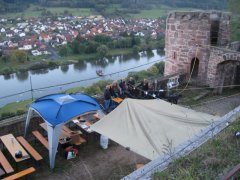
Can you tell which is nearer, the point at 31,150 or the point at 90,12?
the point at 31,150

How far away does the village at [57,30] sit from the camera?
7002 cm

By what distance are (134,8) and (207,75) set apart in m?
115

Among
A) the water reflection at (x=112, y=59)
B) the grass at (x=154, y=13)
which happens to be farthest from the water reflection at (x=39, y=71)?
the grass at (x=154, y=13)

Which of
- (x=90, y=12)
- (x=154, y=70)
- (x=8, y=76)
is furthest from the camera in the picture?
(x=90, y=12)

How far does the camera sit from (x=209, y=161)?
356cm

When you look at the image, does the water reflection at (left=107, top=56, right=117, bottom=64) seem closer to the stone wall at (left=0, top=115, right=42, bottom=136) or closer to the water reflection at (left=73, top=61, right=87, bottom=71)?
the water reflection at (left=73, top=61, right=87, bottom=71)

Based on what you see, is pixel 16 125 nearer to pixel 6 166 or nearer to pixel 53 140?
pixel 53 140

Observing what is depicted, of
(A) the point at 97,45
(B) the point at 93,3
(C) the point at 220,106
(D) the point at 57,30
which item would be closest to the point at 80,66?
(A) the point at 97,45

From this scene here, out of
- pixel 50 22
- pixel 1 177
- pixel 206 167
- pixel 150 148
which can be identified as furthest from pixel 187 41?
pixel 50 22

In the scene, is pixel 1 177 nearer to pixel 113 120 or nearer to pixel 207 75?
pixel 113 120

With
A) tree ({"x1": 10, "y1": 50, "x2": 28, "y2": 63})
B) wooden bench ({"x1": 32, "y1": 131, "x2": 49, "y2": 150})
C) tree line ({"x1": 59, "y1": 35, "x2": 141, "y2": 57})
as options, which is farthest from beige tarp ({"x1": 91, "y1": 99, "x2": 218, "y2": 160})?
tree line ({"x1": 59, "y1": 35, "x2": 141, "y2": 57})

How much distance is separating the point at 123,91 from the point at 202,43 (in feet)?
13.6

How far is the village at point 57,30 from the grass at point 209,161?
61119mm

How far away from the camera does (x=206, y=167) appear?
11.4 feet
